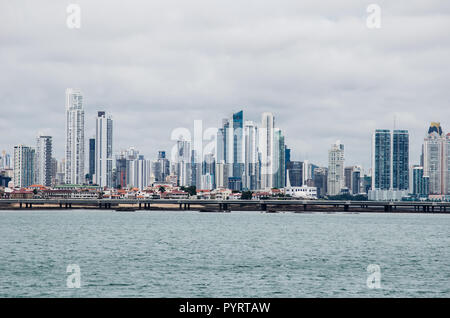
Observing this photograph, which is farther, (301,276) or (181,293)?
(301,276)

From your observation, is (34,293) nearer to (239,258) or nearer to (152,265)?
(152,265)

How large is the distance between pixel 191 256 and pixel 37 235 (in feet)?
136

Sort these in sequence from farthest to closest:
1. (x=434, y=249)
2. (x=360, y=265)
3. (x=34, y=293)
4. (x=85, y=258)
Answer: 1. (x=434, y=249)
2. (x=85, y=258)
3. (x=360, y=265)
4. (x=34, y=293)

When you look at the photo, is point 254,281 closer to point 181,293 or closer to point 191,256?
point 181,293

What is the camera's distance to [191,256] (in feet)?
240
